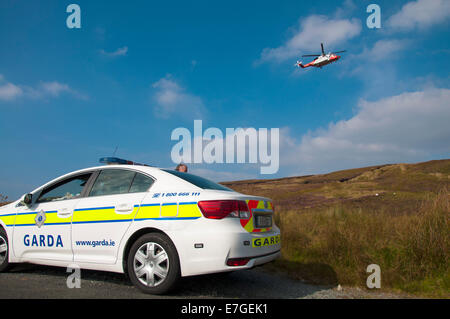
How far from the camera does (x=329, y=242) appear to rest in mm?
5734

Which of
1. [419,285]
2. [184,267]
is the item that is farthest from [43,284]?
[419,285]

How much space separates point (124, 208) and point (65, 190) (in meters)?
1.49

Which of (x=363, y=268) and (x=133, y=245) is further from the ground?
(x=133, y=245)

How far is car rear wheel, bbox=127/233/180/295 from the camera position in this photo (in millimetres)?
3625

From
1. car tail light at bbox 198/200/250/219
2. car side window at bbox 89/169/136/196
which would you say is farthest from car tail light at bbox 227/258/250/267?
car side window at bbox 89/169/136/196

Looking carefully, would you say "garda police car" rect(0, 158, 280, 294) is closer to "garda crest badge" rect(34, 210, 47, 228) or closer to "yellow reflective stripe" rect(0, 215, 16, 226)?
"garda crest badge" rect(34, 210, 47, 228)

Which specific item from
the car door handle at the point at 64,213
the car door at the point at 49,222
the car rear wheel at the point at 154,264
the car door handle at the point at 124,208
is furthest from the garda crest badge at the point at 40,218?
the car rear wheel at the point at 154,264

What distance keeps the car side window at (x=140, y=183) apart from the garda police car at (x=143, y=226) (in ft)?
0.05

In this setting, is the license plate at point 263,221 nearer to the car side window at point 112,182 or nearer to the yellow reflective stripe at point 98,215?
the yellow reflective stripe at point 98,215

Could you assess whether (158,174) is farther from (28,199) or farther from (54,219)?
(28,199)

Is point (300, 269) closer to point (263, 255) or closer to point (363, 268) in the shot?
point (363, 268)

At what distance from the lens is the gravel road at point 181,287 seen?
3.80 m

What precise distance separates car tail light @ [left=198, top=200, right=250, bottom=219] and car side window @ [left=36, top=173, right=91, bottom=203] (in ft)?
7.22
